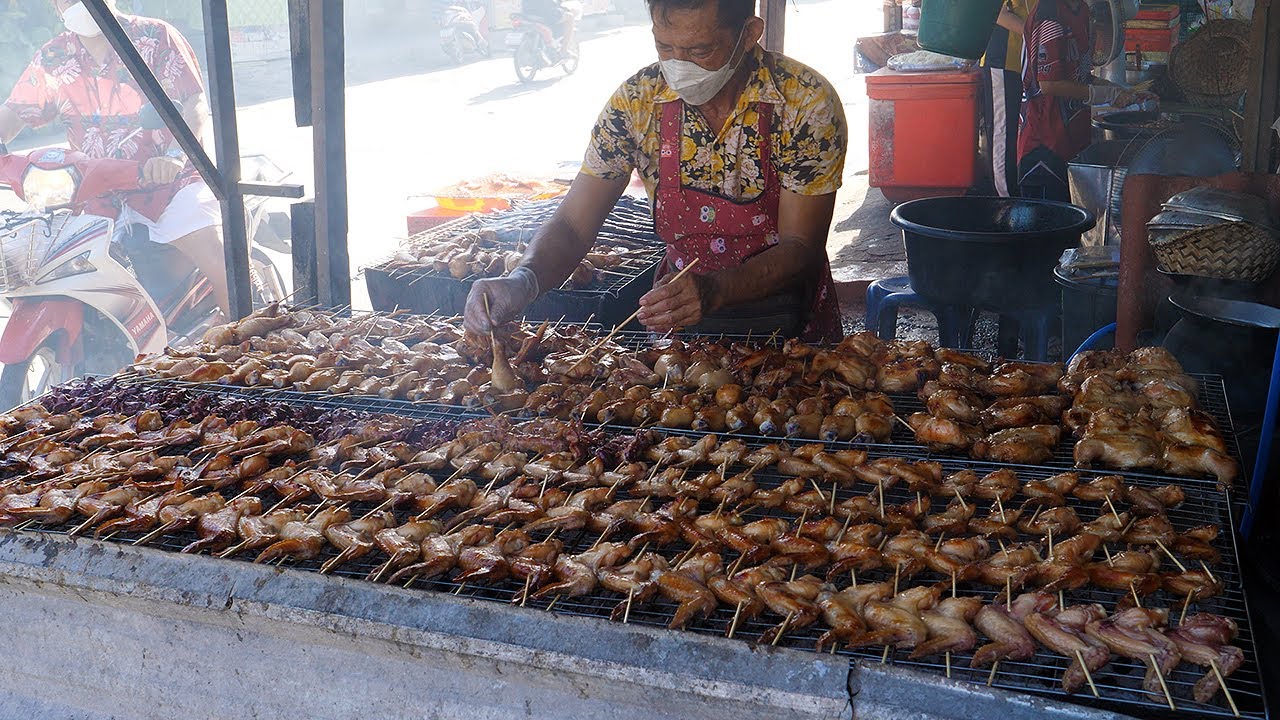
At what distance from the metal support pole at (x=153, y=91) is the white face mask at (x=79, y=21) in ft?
10.6

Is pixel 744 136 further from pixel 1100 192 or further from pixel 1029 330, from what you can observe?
pixel 1100 192

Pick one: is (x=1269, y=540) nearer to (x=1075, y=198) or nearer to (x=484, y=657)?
(x=484, y=657)

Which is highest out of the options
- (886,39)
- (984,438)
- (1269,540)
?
(886,39)

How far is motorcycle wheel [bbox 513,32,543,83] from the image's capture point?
23312 millimetres

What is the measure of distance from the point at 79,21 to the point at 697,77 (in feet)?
20.7

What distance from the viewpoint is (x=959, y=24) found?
4.62m

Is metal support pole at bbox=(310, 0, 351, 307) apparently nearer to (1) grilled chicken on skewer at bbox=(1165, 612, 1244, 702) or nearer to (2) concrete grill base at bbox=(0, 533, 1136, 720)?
(2) concrete grill base at bbox=(0, 533, 1136, 720)

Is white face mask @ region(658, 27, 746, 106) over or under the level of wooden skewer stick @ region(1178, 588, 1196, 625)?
over

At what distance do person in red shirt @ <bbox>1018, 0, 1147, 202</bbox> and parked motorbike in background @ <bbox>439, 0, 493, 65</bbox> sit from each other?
1948cm

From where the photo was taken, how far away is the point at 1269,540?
3.65m

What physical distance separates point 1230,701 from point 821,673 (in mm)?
825

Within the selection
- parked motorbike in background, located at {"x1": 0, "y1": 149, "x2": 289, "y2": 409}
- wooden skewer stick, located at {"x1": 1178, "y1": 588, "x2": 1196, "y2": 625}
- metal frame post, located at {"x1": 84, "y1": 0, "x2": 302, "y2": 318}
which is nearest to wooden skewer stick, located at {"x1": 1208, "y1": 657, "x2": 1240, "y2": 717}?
wooden skewer stick, located at {"x1": 1178, "y1": 588, "x2": 1196, "y2": 625}

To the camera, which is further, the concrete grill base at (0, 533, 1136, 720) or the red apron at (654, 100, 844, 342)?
the red apron at (654, 100, 844, 342)

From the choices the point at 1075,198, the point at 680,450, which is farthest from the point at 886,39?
the point at 680,450
